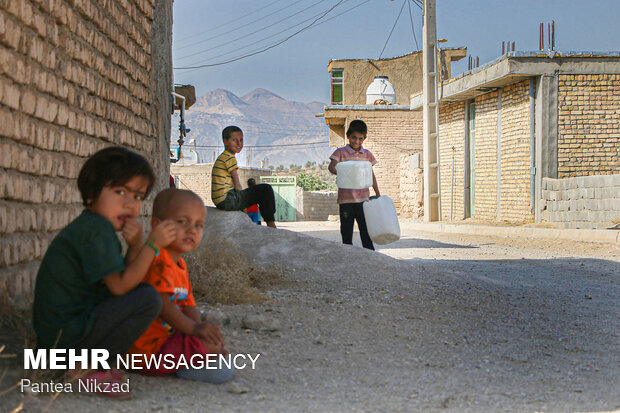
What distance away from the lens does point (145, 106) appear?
5.54 m

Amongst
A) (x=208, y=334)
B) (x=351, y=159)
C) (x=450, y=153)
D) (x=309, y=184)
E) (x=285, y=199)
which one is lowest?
(x=285, y=199)

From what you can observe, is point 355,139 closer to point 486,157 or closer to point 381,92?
point 486,157

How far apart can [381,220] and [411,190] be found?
1554cm

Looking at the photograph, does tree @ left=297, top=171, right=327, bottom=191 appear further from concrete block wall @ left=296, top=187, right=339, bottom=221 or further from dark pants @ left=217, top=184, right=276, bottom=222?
dark pants @ left=217, top=184, right=276, bottom=222

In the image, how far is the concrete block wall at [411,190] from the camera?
2119 cm

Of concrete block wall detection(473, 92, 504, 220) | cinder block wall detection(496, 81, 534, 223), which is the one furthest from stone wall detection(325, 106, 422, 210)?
cinder block wall detection(496, 81, 534, 223)

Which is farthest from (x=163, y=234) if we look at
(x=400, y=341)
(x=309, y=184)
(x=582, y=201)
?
(x=309, y=184)

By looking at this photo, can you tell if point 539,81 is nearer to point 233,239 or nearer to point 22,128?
point 233,239

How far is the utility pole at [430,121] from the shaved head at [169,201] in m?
16.5

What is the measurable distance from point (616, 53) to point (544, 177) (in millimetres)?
3341

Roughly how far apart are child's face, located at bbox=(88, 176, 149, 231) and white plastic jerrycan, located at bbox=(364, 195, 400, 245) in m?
4.46

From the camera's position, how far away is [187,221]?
8.46ft

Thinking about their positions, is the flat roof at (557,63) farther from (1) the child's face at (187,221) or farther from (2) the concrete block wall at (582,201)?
(1) the child's face at (187,221)

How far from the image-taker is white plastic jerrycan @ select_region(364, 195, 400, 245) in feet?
22.0
